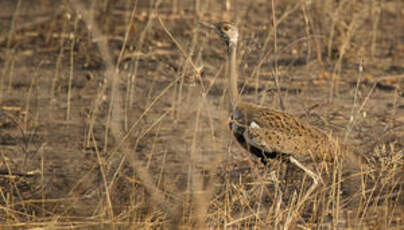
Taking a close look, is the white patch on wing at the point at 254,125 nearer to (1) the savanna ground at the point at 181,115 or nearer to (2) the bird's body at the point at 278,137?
(2) the bird's body at the point at 278,137

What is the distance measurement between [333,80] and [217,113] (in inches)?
46.4

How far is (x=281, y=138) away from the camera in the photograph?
15.2 feet

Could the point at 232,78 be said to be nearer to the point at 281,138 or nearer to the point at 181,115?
the point at 281,138

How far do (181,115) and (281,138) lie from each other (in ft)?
5.80

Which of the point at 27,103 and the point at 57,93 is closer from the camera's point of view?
the point at 27,103

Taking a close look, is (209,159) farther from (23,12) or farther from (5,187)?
(23,12)

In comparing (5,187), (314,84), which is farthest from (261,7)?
(5,187)

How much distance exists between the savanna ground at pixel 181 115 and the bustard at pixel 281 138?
0.11 meters

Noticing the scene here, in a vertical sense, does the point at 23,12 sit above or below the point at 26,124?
above

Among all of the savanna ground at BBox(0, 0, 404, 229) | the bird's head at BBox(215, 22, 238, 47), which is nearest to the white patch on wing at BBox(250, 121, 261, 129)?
the savanna ground at BBox(0, 0, 404, 229)

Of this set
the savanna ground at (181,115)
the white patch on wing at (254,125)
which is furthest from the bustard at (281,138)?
the savanna ground at (181,115)

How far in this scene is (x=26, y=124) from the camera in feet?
19.7

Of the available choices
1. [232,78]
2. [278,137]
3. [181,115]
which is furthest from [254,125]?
[181,115]

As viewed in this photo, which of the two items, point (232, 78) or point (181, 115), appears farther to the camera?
point (181, 115)
